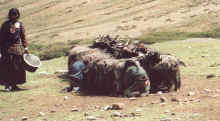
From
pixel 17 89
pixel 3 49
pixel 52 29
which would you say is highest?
pixel 3 49

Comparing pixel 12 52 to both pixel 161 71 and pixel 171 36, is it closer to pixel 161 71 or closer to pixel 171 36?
pixel 161 71

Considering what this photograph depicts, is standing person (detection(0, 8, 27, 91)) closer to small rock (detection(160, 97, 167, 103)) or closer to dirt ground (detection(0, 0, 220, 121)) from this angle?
dirt ground (detection(0, 0, 220, 121))

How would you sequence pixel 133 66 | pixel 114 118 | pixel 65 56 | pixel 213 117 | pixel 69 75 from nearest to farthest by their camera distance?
pixel 213 117
pixel 114 118
pixel 133 66
pixel 69 75
pixel 65 56

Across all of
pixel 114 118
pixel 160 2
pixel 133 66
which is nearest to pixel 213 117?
pixel 114 118

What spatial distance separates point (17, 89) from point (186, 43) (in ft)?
25.8

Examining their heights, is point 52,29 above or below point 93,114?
below

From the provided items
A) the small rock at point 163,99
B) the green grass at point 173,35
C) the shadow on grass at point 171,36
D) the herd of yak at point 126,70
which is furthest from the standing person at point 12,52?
the green grass at point 173,35

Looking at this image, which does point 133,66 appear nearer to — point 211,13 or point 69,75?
point 69,75

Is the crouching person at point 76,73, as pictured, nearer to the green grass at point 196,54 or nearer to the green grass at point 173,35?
the green grass at point 196,54

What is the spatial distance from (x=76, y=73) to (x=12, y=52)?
5.26 ft

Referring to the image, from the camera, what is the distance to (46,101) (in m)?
10.7

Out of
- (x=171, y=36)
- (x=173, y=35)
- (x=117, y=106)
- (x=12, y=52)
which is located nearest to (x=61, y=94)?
(x=12, y=52)

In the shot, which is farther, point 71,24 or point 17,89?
point 71,24

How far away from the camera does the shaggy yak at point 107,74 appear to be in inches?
416
